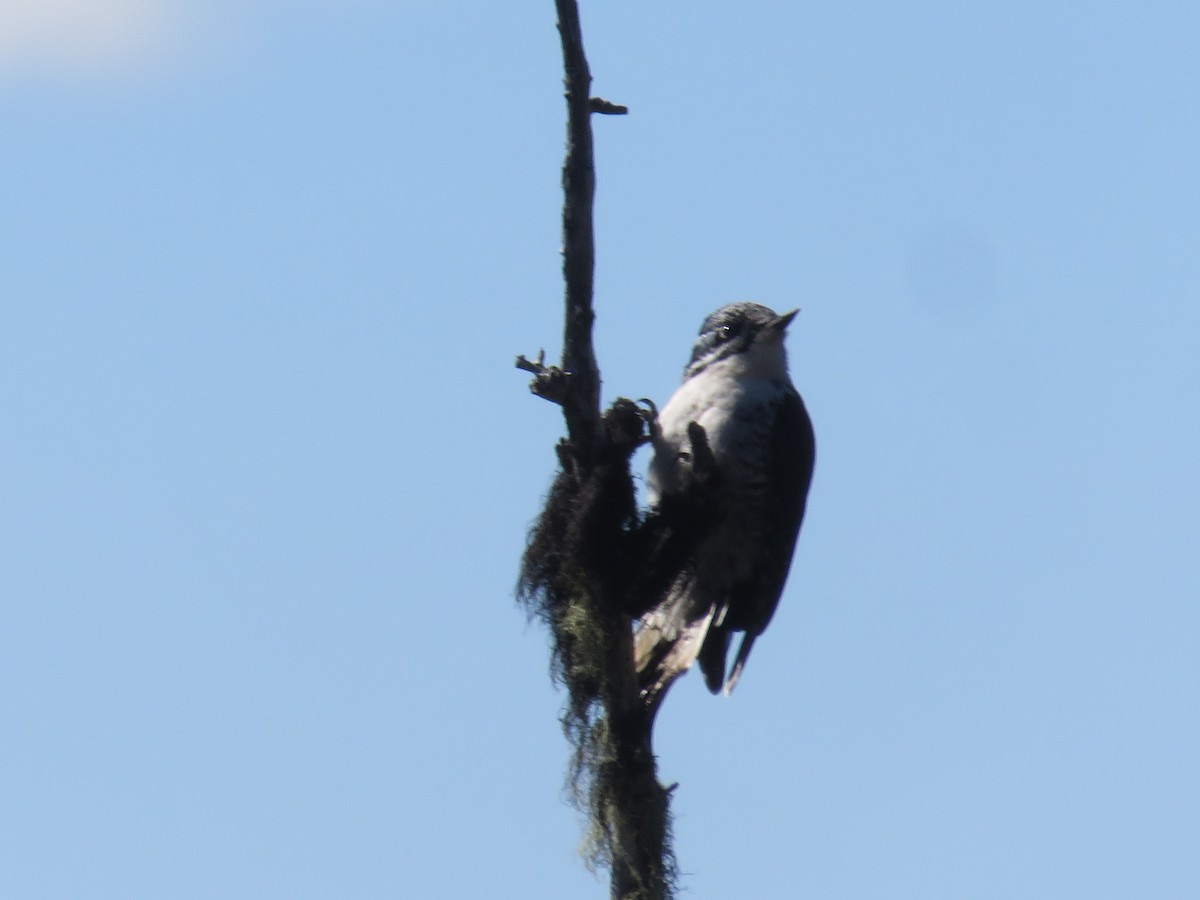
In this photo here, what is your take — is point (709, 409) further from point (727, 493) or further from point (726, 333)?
point (726, 333)

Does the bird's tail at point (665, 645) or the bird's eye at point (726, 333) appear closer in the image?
the bird's tail at point (665, 645)

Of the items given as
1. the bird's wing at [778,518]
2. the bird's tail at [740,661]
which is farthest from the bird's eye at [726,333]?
the bird's tail at [740,661]

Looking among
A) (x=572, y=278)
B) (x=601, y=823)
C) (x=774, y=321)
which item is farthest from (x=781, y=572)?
(x=572, y=278)

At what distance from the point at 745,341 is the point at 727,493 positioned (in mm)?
864

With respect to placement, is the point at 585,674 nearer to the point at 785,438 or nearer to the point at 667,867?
the point at 667,867

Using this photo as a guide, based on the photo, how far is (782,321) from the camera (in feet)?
25.1

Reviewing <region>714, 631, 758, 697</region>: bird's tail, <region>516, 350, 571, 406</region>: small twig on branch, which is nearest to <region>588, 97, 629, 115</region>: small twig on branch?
<region>516, 350, 571, 406</region>: small twig on branch

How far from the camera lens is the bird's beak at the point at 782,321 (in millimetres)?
7645

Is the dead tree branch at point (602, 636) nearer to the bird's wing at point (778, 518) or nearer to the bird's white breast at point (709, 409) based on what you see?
the bird's white breast at point (709, 409)

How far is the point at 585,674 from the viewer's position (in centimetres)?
627

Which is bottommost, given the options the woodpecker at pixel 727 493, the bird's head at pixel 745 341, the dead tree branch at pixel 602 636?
the dead tree branch at pixel 602 636

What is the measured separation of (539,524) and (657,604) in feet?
1.88

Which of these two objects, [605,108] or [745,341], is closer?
[605,108]

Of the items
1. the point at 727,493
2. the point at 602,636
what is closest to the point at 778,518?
the point at 727,493
